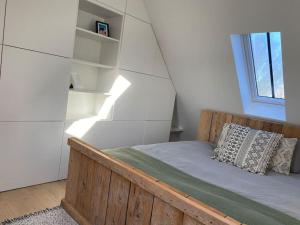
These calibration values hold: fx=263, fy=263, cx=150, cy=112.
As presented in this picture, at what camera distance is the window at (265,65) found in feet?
8.70

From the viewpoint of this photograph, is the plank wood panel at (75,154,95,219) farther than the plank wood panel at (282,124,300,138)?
No

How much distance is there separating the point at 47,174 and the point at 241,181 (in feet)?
6.12

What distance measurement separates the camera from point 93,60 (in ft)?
10.4

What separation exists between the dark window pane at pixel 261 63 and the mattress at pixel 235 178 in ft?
3.38

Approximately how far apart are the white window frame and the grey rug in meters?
2.29

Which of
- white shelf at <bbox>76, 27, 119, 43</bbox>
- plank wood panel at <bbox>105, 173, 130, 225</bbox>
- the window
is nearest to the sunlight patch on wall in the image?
white shelf at <bbox>76, 27, 119, 43</bbox>

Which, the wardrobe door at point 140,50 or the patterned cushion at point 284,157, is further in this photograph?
the wardrobe door at point 140,50

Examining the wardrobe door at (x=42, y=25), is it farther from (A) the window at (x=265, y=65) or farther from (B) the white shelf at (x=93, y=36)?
(A) the window at (x=265, y=65)

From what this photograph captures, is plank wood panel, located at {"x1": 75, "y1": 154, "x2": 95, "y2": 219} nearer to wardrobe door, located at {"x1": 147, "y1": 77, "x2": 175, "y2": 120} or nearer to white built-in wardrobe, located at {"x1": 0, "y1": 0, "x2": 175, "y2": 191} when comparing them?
white built-in wardrobe, located at {"x1": 0, "y1": 0, "x2": 175, "y2": 191}

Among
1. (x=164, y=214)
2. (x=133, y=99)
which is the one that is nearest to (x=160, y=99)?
(x=133, y=99)

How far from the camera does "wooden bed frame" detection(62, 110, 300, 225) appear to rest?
4.07 feet

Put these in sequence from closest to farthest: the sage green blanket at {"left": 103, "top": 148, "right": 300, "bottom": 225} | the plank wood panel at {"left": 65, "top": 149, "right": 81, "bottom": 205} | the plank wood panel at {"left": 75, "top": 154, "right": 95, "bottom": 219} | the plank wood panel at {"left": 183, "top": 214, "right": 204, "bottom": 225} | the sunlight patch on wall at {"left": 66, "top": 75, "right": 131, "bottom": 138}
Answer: the plank wood panel at {"left": 183, "top": 214, "right": 204, "bottom": 225} → the sage green blanket at {"left": 103, "top": 148, "right": 300, "bottom": 225} → the plank wood panel at {"left": 75, "top": 154, "right": 95, "bottom": 219} → the plank wood panel at {"left": 65, "top": 149, "right": 81, "bottom": 205} → the sunlight patch on wall at {"left": 66, "top": 75, "right": 131, "bottom": 138}

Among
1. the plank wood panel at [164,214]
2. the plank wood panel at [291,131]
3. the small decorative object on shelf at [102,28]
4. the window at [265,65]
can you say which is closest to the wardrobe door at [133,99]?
the small decorative object on shelf at [102,28]

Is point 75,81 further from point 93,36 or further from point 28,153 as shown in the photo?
point 28,153
